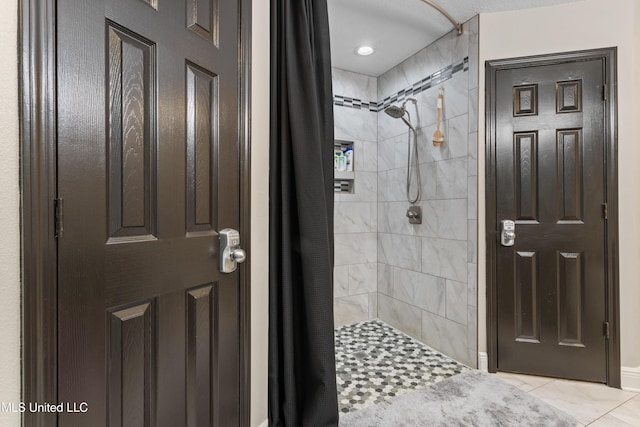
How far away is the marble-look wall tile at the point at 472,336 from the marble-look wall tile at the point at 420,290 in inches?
10.2

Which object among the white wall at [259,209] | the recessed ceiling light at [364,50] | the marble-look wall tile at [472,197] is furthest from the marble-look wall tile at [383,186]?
the white wall at [259,209]

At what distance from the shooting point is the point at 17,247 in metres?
0.70

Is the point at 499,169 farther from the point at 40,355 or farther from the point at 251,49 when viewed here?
the point at 40,355

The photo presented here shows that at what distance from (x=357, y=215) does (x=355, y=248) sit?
0.34 metres

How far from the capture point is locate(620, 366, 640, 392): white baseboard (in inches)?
79.1

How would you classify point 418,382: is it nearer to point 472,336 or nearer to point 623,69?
point 472,336

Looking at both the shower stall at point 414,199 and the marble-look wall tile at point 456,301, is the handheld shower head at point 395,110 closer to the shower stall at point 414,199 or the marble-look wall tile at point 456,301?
the shower stall at point 414,199

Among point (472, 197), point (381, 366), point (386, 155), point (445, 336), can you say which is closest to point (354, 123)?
point (386, 155)

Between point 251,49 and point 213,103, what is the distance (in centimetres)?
35

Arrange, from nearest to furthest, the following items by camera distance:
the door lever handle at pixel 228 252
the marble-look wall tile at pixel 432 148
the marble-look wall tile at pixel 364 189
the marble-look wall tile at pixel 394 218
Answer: the door lever handle at pixel 228 252 → the marble-look wall tile at pixel 432 148 → the marble-look wall tile at pixel 394 218 → the marble-look wall tile at pixel 364 189

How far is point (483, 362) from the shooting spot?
227 centimetres

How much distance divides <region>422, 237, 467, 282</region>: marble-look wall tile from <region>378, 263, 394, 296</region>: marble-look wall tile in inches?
19.0

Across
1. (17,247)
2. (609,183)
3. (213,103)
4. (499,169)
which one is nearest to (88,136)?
(17,247)

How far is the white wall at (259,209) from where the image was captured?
1420mm
